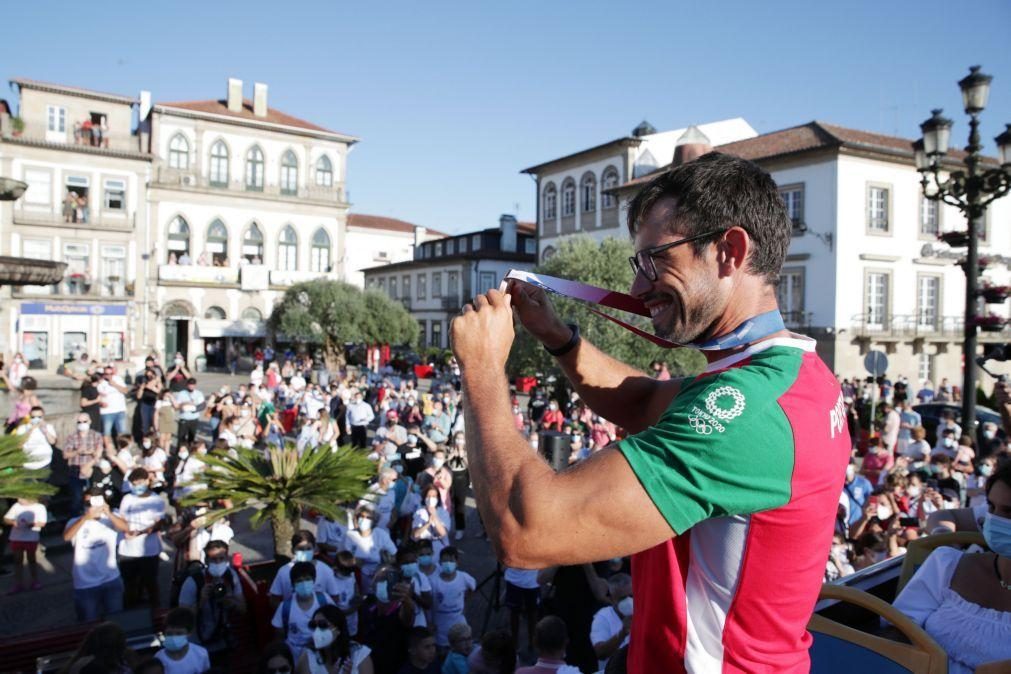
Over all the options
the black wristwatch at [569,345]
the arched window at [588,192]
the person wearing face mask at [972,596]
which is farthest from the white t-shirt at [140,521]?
the arched window at [588,192]

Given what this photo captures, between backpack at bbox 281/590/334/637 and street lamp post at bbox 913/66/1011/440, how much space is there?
8345 mm

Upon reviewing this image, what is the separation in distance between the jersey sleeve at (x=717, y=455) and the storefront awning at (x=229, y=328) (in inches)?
1833

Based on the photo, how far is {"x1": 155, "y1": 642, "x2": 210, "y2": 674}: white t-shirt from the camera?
575cm

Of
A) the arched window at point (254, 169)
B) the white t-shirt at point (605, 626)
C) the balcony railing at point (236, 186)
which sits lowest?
the white t-shirt at point (605, 626)

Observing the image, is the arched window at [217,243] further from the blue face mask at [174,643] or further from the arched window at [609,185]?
the blue face mask at [174,643]

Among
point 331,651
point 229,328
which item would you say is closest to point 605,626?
point 331,651

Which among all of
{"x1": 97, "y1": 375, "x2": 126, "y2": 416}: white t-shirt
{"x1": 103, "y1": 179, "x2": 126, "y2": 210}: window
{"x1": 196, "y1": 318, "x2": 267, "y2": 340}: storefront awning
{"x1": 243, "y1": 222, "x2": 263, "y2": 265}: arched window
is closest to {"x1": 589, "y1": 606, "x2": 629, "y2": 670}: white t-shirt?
{"x1": 97, "y1": 375, "x2": 126, "y2": 416}: white t-shirt

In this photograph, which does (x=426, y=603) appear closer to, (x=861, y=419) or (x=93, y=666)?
(x=93, y=666)

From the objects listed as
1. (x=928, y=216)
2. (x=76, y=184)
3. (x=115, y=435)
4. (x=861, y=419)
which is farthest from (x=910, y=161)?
(x=76, y=184)

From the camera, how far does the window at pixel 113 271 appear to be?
133 ft

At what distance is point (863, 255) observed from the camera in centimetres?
3050

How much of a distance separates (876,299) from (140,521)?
30485 millimetres

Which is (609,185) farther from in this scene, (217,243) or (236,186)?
(217,243)

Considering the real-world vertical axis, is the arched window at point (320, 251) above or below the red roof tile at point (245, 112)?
below
